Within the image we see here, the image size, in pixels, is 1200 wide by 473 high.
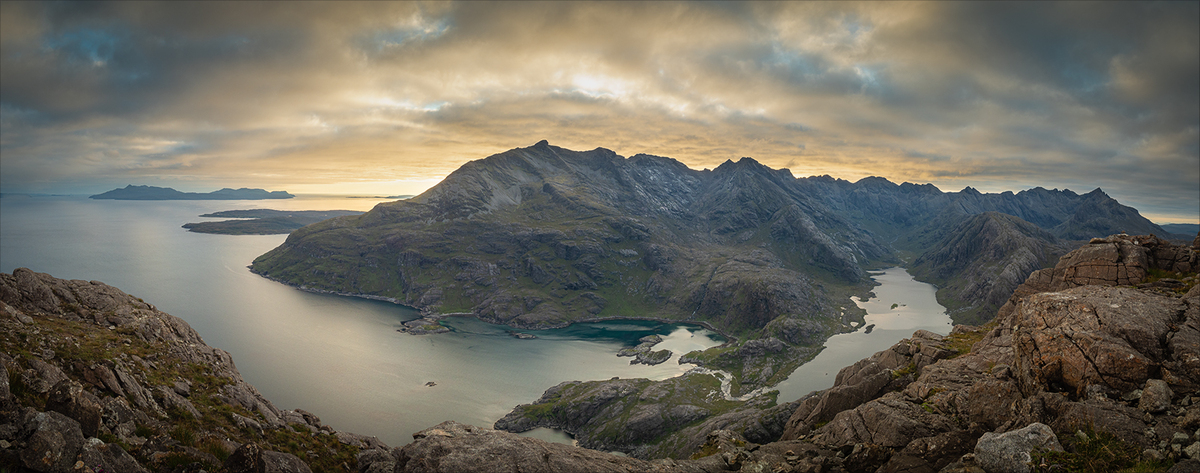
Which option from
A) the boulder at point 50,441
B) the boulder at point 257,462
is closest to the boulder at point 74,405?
the boulder at point 50,441

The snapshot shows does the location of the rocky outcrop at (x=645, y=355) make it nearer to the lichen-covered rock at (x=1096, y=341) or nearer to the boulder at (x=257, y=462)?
the lichen-covered rock at (x=1096, y=341)

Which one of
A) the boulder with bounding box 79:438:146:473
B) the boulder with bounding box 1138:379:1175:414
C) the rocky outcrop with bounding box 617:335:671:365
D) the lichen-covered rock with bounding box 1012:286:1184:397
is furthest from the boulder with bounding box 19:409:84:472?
the rocky outcrop with bounding box 617:335:671:365

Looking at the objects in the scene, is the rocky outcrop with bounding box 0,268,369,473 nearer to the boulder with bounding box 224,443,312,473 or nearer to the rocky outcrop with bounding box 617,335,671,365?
the boulder with bounding box 224,443,312,473

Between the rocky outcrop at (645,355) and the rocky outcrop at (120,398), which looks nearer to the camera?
the rocky outcrop at (120,398)

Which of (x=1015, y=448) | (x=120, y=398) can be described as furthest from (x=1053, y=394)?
(x=120, y=398)

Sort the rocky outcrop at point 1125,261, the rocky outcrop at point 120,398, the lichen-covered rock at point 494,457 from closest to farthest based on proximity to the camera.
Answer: the rocky outcrop at point 120,398 < the lichen-covered rock at point 494,457 < the rocky outcrop at point 1125,261

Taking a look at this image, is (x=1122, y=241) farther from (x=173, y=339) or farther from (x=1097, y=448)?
(x=173, y=339)
